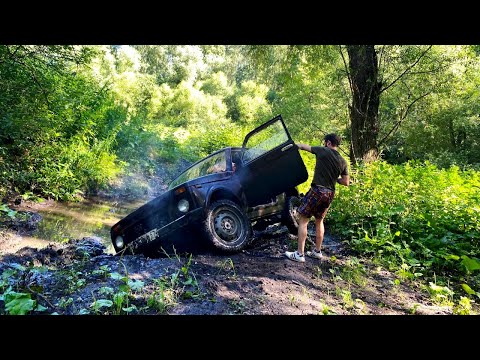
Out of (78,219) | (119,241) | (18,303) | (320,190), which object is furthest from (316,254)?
(78,219)

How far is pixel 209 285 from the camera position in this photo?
3961 mm

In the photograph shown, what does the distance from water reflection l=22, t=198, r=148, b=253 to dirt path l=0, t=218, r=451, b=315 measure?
52.8 inches

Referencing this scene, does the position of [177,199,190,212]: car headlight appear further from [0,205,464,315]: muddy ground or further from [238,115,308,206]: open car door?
[238,115,308,206]: open car door

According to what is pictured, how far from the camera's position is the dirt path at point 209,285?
11.4 feet

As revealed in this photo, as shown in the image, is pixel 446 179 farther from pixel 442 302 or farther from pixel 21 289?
pixel 21 289

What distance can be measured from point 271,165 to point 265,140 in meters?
0.42

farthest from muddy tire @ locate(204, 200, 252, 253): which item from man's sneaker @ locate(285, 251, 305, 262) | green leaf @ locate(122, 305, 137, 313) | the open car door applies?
green leaf @ locate(122, 305, 137, 313)

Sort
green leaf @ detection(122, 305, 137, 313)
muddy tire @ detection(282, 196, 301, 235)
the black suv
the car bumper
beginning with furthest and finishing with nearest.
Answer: muddy tire @ detection(282, 196, 301, 235) → the black suv → the car bumper → green leaf @ detection(122, 305, 137, 313)

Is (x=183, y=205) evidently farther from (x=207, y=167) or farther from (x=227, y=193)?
(x=207, y=167)

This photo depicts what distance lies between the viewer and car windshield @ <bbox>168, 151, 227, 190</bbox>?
19.3ft

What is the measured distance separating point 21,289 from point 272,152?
12.1 ft

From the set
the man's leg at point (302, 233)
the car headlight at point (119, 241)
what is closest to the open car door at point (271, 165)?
the man's leg at point (302, 233)
